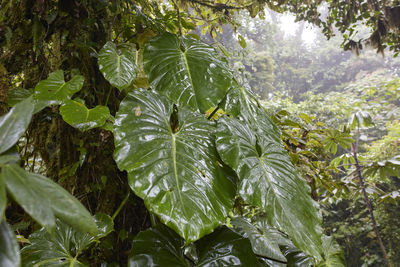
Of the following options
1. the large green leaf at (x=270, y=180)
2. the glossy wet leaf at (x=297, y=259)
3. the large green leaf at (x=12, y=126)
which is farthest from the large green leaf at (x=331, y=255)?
the large green leaf at (x=12, y=126)

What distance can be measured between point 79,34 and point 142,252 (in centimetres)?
91

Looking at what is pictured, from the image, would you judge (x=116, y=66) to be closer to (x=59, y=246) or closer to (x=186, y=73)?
(x=186, y=73)

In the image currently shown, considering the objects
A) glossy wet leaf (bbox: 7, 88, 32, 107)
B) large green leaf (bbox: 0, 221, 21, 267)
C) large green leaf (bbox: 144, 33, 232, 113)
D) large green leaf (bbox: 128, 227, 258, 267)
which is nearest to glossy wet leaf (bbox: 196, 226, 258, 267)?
large green leaf (bbox: 128, 227, 258, 267)

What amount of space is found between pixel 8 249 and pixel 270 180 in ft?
1.90

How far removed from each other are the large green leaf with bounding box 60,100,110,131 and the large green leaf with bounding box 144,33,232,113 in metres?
0.20

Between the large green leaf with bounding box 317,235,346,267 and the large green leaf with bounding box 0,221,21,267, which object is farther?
the large green leaf with bounding box 317,235,346,267

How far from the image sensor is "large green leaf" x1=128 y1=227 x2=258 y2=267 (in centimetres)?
62

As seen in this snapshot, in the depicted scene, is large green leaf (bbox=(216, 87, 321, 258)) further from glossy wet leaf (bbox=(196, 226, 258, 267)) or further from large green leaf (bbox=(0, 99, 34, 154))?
large green leaf (bbox=(0, 99, 34, 154))

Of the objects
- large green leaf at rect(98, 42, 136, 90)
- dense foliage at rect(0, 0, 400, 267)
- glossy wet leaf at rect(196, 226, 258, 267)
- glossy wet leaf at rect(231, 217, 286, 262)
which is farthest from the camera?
large green leaf at rect(98, 42, 136, 90)

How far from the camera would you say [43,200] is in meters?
0.27

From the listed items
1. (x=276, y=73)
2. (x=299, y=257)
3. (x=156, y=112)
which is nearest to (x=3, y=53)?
(x=156, y=112)

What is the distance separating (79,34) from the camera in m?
1.09

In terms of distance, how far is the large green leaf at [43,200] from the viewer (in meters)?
0.25

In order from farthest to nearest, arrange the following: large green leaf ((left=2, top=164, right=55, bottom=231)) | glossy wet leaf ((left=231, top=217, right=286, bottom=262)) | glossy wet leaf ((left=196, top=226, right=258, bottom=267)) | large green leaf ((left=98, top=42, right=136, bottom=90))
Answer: large green leaf ((left=98, top=42, right=136, bottom=90)), glossy wet leaf ((left=231, top=217, right=286, bottom=262)), glossy wet leaf ((left=196, top=226, right=258, bottom=267)), large green leaf ((left=2, top=164, right=55, bottom=231))
